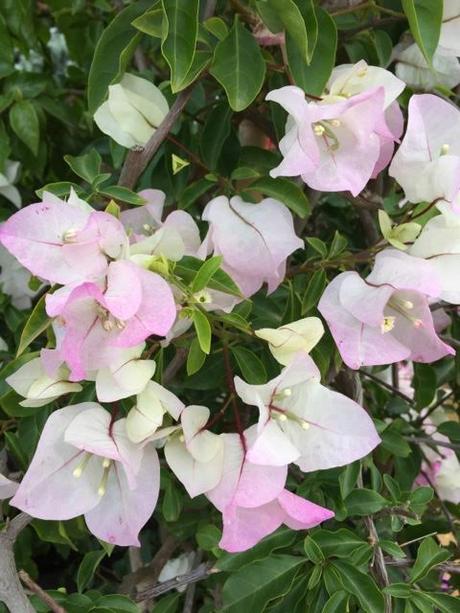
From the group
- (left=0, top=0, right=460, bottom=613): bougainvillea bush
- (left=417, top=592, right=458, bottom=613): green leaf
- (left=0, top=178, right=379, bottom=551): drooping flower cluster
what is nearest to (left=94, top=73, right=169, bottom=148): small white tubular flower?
(left=0, top=0, right=460, bottom=613): bougainvillea bush

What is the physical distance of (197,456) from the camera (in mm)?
471

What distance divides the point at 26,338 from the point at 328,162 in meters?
0.25

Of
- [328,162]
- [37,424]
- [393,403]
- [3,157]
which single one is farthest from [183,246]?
[393,403]

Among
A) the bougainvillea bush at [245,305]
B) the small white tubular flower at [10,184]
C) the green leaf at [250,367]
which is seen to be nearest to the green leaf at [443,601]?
the bougainvillea bush at [245,305]

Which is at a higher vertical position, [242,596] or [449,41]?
[449,41]

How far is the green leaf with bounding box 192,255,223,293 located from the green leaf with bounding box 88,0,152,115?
8.6 inches

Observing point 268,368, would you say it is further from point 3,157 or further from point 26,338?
point 3,157

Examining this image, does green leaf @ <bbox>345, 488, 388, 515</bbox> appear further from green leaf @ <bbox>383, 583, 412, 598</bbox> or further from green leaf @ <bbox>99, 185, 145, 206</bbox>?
green leaf @ <bbox>99, 185, 145, 206</bbox>

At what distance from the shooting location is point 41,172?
0.90 m

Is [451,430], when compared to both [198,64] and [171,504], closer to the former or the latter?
[171,504]

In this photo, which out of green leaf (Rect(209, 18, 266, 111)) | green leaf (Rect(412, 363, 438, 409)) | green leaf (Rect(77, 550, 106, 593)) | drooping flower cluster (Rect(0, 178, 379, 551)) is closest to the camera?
drooping flower cluster (Rect(0, 178, 379, 551))

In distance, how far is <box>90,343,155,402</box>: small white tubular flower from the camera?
456mm

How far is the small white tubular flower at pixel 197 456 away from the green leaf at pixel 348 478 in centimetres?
16

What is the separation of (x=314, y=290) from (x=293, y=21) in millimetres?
202
